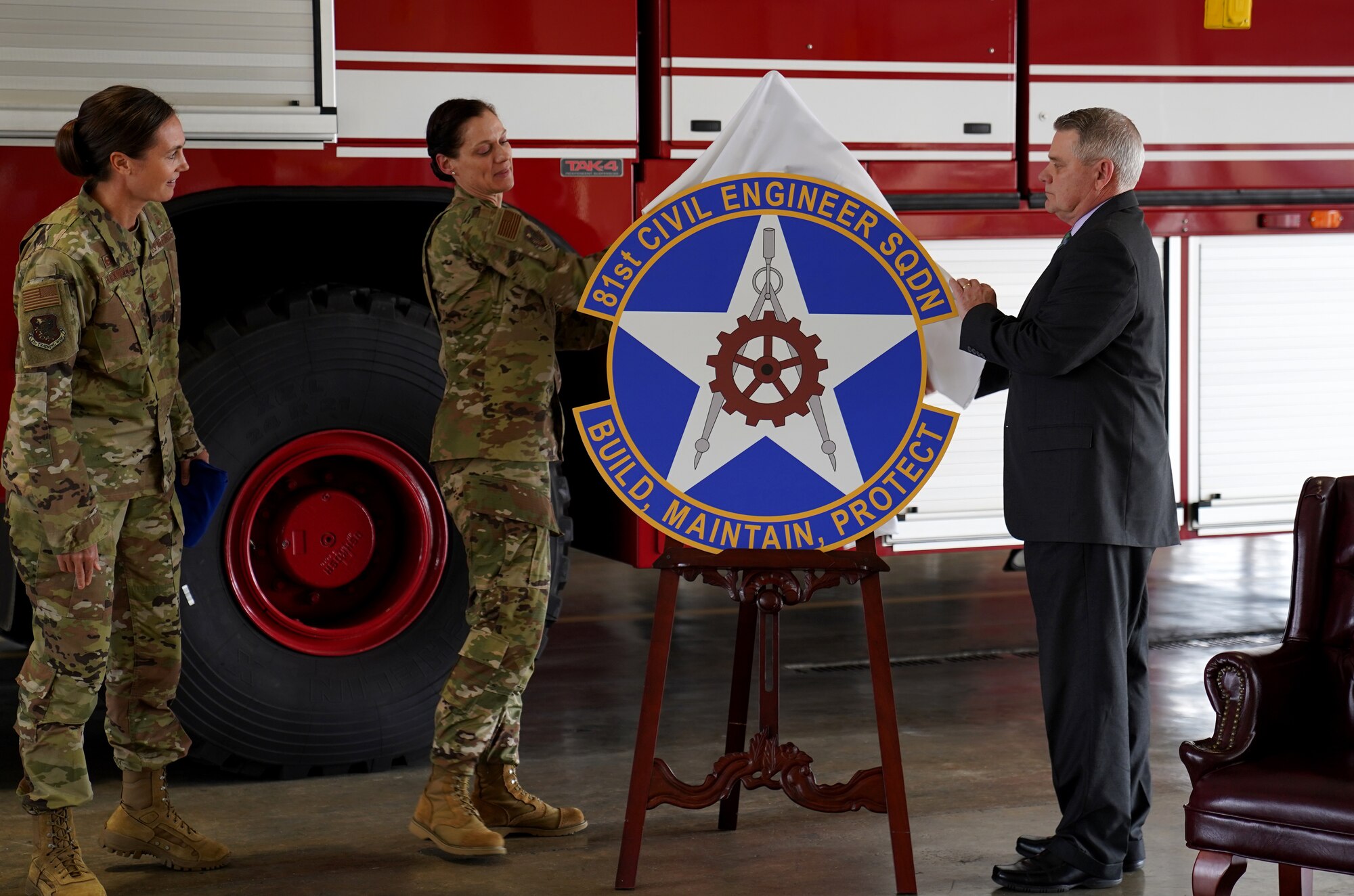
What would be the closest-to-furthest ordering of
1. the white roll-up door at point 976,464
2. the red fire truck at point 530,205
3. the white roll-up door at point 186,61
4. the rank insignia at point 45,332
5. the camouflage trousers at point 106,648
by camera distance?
the rank insignia at point 45,332
the camouflage trousers at point 106,648
the white roll-up door at point 186,61
the red fire truck at point 530,205
the white roll-up door at point 976,464

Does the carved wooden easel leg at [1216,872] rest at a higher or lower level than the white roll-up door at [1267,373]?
lower

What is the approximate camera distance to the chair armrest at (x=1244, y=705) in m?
2.97

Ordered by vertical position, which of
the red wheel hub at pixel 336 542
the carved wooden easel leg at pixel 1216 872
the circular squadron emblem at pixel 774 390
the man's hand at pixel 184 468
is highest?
the circular squadron emblem at pixel 774 390

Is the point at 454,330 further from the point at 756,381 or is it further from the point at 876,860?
the point at 876,860

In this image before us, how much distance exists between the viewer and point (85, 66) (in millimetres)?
4031

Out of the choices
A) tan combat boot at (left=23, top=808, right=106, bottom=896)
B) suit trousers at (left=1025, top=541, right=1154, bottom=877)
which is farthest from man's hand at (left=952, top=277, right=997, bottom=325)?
tan combat boot at (left=23, top=808, right=106, bottom=896)

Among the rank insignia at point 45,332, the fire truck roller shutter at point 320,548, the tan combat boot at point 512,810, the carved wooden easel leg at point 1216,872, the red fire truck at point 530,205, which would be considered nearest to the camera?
the carved wooden easel leg at point 1216,872

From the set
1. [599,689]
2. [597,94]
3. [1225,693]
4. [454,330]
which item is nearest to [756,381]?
[454,330]

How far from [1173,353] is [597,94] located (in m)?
2.04

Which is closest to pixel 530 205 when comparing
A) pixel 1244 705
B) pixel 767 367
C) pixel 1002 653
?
pixel 767 367

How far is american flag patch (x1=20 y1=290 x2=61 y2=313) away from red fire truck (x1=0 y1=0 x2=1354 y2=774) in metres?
0.98

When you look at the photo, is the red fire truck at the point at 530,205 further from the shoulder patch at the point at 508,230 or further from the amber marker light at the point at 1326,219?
the shoulder patch at the point at 508,230

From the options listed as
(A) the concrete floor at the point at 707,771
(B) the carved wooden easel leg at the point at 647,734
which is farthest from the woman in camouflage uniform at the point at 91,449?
(B) the carved wooden easel leg at the point at 647,734

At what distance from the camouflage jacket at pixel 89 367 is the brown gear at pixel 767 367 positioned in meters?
1.28
